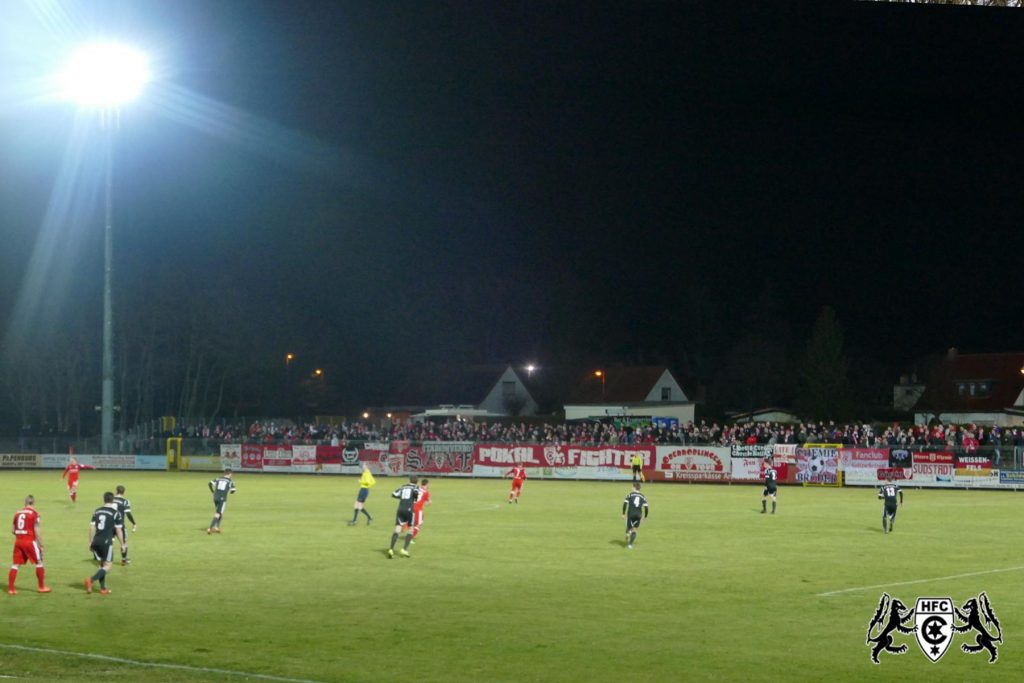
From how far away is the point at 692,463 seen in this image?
62.7 m

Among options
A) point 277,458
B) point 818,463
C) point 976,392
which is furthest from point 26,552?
point 976,392

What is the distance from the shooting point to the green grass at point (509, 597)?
598 inches

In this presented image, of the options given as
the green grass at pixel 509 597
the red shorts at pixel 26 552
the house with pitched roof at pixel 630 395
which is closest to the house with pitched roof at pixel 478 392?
the house with pitched roof at pixel 630 395

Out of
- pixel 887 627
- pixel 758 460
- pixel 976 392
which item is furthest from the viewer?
pixel 976 392

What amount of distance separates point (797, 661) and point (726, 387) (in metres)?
118

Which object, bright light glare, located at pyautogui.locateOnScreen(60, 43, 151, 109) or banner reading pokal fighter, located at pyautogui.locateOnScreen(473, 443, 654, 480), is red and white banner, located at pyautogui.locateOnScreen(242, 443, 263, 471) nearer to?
banner reading pokal fighter, located at pyautogui.locateOnScreen(473, 443, 654, 480)

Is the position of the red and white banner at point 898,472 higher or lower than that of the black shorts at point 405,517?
higher

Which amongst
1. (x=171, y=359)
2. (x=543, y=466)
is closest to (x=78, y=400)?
(x=171, y=359)

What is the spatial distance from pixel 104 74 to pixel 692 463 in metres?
39.1

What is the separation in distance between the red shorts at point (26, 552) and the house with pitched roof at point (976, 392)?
83.6 metres

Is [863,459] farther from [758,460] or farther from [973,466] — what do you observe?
[758,460]

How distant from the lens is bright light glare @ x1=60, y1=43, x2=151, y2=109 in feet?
203

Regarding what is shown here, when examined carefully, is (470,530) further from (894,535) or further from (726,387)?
(726,387)

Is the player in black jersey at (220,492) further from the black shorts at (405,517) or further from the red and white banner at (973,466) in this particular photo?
the red and white banner at (973,466)
